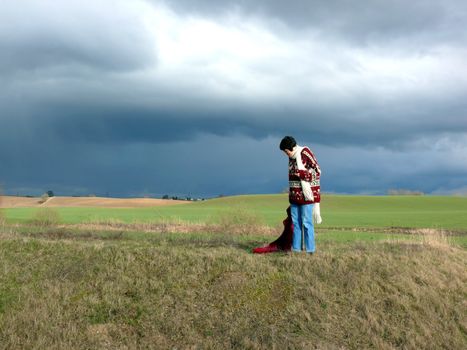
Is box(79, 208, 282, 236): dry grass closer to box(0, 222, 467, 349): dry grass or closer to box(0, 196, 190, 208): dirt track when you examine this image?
box(0, 222, 467, 349): dry grass

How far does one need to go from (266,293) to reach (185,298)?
5.47 feet

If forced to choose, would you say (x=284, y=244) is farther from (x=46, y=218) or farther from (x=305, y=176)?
(x=46, y=218)

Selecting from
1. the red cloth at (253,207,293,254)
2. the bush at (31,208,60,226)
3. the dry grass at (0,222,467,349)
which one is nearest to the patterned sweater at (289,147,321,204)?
the red cloth at (253,207,293,254)

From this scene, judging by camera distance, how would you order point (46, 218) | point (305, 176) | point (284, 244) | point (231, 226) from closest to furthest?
point (305, 176) → point (284, 244) → point (231, 226) → point (46, 218)

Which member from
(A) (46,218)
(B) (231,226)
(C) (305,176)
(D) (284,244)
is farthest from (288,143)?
(A) (46,218)

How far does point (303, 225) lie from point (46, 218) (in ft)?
81.7

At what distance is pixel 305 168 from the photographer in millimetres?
12078

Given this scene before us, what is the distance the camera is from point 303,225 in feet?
40.9

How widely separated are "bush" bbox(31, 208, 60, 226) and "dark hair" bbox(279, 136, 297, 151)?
24327mm

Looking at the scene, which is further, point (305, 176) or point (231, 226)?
point (231, 226)

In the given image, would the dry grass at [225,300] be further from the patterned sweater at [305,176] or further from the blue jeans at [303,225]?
the patterned sweater at [305,176]

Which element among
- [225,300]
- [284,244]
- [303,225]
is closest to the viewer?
[225,300]

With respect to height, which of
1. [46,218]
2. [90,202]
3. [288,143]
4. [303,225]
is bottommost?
[46,218]

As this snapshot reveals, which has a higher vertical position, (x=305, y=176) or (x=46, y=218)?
(x=305, y=176)
